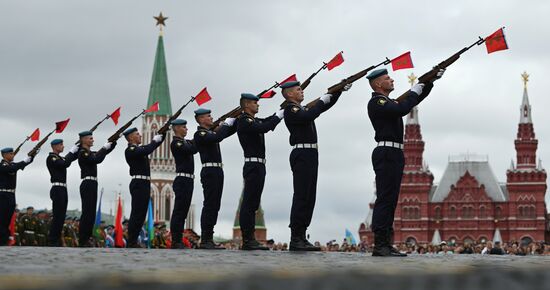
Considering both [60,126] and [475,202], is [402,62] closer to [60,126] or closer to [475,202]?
[60,126]

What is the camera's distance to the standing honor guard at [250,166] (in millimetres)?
11070

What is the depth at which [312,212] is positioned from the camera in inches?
406

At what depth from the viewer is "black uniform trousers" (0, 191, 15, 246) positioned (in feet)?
53.3

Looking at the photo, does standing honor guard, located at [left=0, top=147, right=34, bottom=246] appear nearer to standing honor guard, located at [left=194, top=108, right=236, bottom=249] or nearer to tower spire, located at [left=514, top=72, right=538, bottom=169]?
standing honor guard, located at [left=194, top=108, right=236, bottom=249]

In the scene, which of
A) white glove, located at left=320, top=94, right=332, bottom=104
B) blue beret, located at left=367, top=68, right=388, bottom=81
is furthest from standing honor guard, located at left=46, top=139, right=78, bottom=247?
blue beret, located at left=367, top=68, right=388, bottom=81

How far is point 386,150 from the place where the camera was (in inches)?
350

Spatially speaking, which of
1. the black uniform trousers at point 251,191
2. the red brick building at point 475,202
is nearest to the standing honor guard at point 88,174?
the black uniform trousers at point 251,191

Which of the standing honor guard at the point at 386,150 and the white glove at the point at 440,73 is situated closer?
the standing honor guard at the point at 386,150

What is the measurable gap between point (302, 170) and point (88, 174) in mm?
5763

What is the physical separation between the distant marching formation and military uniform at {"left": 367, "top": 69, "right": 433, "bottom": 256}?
1cm

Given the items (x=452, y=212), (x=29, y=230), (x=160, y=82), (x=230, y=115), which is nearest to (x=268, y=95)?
(x=230, y=115)

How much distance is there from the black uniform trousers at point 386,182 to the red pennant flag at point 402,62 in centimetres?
201

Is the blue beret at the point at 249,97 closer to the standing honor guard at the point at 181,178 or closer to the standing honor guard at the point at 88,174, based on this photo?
the standing honor guard at the point at 181,178

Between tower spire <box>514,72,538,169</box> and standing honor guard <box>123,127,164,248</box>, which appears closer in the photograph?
standing honor guard <box>123,127,164,248</box>
